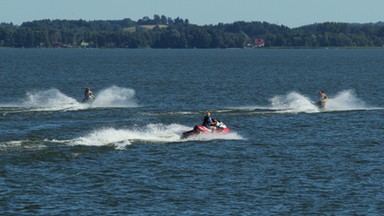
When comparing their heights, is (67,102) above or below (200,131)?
above

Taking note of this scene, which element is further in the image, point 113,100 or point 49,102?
point 113,100

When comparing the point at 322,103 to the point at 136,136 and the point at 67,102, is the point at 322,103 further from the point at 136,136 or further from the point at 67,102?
the point at 136,136

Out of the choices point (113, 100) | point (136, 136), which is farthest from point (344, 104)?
point (136, 136)

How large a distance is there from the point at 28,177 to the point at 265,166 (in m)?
13.0

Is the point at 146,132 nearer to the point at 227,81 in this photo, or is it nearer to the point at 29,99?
the point at 29,99

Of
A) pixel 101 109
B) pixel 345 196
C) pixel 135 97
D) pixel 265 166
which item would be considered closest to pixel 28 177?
pixel 265 166

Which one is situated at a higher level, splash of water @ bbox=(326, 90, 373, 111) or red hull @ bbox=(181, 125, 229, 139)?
splash of water @ bbox=(326, 90, 373, 111)

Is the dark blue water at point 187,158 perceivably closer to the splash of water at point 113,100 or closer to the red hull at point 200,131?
the splash of water at point 113,100

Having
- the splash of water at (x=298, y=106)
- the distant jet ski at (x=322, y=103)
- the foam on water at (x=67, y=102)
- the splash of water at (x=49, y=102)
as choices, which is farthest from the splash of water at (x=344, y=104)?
the splash of water at (x=49, y=102)

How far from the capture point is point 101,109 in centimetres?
7762

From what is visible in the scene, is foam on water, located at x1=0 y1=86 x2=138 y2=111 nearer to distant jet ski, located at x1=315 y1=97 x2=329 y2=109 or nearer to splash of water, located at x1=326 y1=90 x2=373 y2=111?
distant jet ski, located at x1=315 y1=97 x2=329 y2=109

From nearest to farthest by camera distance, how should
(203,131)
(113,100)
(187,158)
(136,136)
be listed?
1. (187,158)
2. (136,136)
3. (203,131)
4. (113,100)

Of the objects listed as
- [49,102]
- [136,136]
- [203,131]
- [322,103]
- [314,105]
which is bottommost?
[136,136]

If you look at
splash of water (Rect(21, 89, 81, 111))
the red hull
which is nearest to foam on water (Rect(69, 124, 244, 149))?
the red hull
